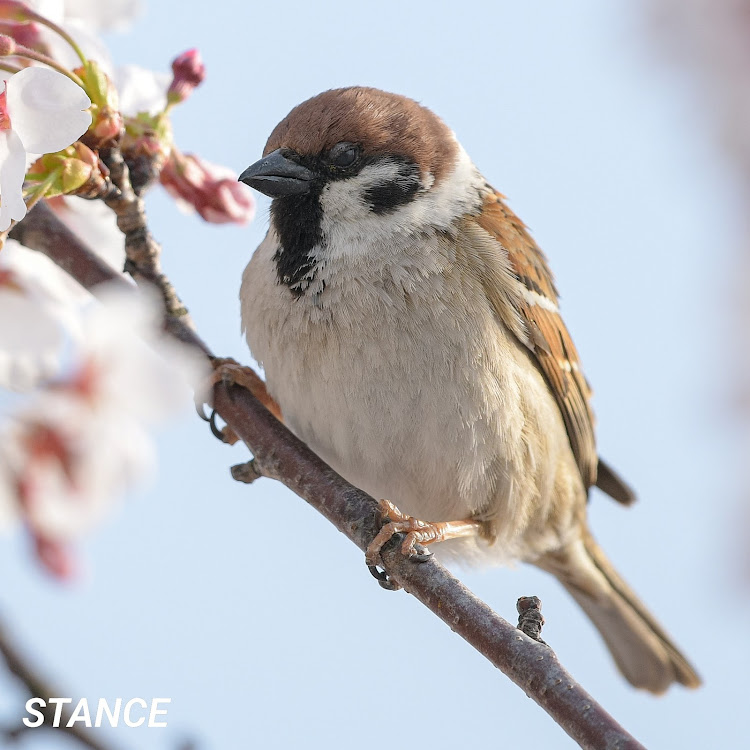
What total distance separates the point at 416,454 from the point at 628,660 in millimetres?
1288

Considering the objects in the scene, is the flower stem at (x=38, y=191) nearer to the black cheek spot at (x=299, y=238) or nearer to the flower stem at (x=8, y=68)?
the flower stem at (x=8, y=68)

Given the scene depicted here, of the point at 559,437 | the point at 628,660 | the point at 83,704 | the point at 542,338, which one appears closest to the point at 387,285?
the point at 542,338

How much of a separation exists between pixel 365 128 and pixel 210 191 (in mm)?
449

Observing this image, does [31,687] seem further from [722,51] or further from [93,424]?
[722,51]

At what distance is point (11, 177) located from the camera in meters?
1.08

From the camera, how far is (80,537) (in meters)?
1.39

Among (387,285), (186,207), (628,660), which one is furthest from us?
(628,660)

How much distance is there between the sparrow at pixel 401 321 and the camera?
203 cm

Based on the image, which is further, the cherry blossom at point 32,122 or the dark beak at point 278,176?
the dark beak at point 278,176

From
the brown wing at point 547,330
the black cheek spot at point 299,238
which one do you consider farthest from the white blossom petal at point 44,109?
the brown wing at point 547,330

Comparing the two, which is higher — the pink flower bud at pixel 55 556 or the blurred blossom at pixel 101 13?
the blurred blossom at pixel 101 13

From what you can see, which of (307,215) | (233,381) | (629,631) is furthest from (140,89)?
(629,631)

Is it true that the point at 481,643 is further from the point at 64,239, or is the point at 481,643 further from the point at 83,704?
the point at 64,239

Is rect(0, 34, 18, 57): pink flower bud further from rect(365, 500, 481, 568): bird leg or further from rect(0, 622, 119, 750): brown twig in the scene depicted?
rect(365, 500, 481, 568): bird leg
